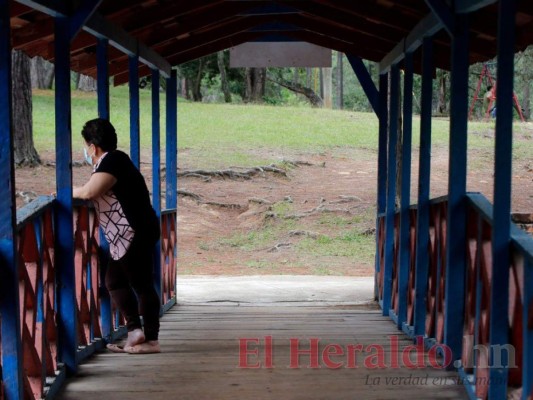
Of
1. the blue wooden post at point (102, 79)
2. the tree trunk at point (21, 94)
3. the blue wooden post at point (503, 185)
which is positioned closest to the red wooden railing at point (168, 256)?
the blue wooden post at point (102, 79)

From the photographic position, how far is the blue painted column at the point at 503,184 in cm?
402

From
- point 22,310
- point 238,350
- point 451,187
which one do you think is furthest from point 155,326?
point 451,187

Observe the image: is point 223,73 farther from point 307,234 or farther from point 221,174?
point 307,234

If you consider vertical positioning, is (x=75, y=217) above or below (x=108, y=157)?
below

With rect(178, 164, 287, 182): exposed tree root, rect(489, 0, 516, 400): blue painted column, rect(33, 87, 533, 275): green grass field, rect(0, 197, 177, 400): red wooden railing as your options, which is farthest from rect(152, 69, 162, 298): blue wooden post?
rect(178, 164, 287, 182): exposed tree root

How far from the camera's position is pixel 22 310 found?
430 centimetres

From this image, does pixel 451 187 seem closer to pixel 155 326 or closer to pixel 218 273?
pixel 155 326

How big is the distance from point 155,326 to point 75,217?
970 millimetres

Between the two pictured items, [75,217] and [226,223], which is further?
[226,223]

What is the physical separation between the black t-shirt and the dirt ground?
799cm

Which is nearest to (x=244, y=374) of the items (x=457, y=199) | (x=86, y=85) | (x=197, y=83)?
(x=457, y=199)

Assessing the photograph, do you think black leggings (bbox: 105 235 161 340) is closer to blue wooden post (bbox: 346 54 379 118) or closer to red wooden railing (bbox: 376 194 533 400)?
red wooden railing (bbox: 376 194 533 400)

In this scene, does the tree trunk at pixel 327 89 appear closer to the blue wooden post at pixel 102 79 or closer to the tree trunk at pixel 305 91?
the tree trunk at pixel 305 91

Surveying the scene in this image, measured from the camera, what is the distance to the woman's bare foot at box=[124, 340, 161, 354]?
598 cm
